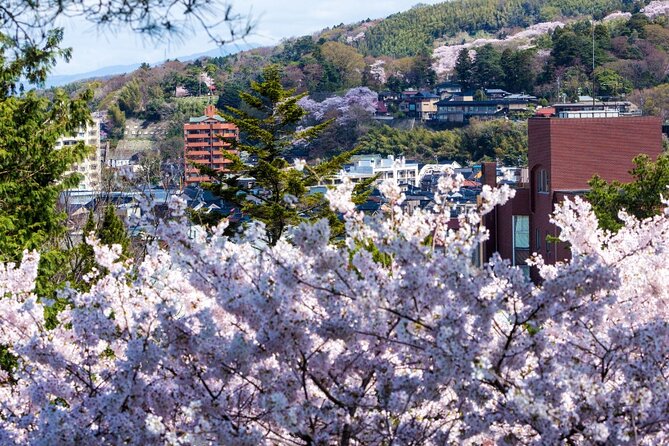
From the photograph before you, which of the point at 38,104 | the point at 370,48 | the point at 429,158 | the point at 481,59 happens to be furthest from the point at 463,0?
the point at 38,104

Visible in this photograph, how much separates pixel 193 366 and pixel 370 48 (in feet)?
513

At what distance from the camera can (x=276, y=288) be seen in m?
4.29

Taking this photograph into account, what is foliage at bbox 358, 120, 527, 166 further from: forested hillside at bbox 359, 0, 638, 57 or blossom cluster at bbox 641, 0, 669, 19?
forested hillside at bbox 359, 0, 638, 57

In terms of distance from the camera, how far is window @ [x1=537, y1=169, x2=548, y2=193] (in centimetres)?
3134

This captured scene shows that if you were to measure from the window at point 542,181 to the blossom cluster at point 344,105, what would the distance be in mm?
70282

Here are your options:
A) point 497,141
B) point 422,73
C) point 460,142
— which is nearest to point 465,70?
point 422,73

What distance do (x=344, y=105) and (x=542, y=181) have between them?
78216mm

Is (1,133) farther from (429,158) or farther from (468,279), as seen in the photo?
(429,158)

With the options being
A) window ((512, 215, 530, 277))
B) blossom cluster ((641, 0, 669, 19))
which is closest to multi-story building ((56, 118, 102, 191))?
window ((512, 215, 530, 277))

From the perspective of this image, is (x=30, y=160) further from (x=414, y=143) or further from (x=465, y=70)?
(x=465, y=70)

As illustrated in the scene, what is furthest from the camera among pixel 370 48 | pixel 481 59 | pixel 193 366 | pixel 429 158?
pixel 370 48

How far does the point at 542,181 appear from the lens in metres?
31.6

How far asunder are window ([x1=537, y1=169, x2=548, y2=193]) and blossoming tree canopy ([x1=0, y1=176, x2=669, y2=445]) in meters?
26.6

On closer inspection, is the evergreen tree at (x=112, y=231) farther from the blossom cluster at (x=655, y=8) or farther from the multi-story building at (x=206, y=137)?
the blossom cluster at (x=655, y=8)
